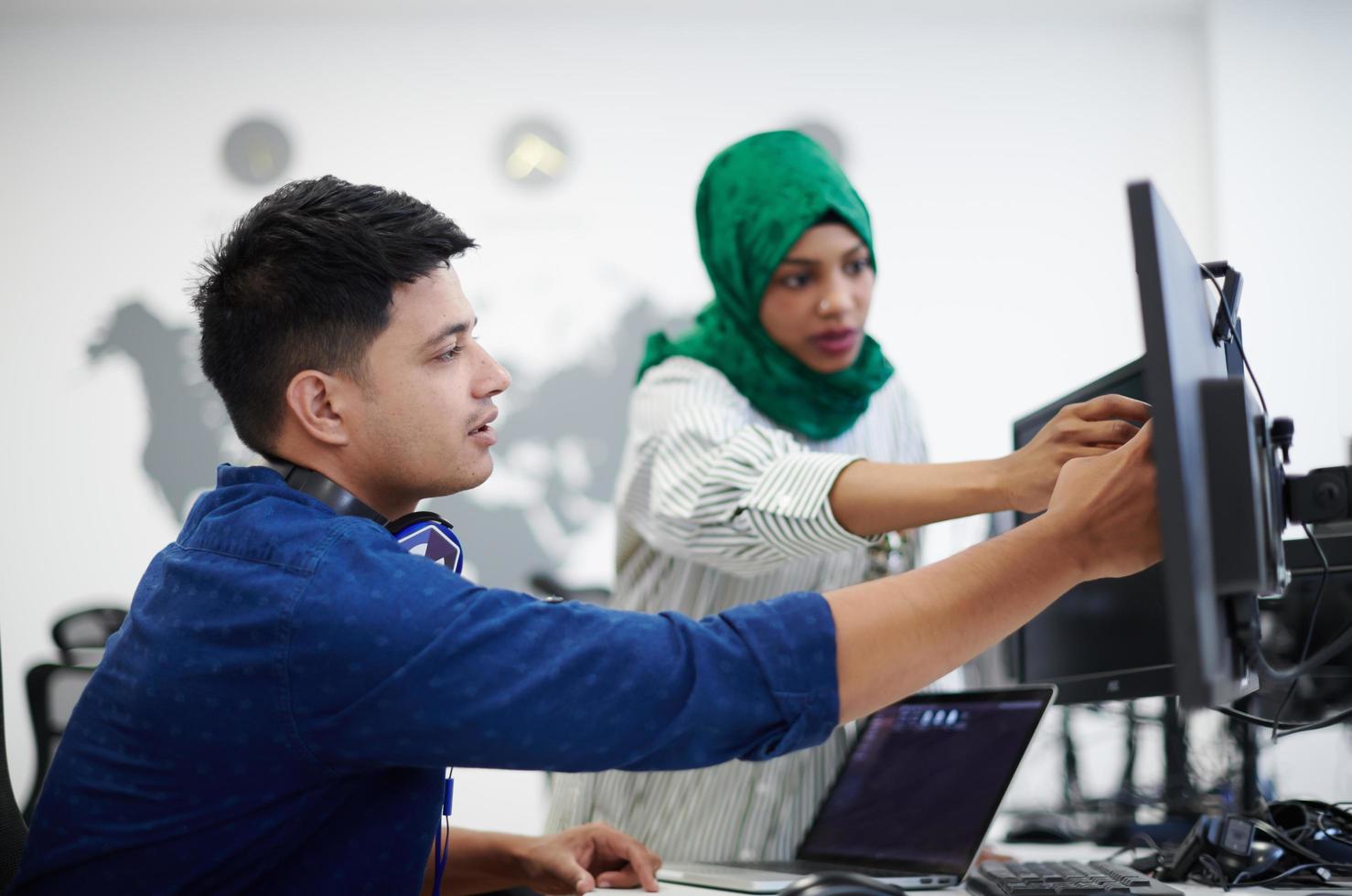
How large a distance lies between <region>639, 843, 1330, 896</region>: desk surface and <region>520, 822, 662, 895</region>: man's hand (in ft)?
0.11

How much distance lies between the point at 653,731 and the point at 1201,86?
525cm

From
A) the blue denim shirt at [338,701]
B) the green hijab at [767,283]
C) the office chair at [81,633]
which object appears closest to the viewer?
the blue denim shirt at [338,701]

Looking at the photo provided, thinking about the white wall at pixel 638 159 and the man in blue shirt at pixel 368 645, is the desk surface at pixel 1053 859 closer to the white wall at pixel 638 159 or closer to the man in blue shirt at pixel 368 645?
the man in blue shirt at pixel 368 645

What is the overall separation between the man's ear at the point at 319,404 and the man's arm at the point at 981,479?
1.63 feet

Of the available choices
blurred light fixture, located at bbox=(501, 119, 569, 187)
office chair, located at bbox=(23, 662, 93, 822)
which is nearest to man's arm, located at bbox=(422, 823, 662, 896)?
office chair, located at bbox=(23, 662, 93, 822)

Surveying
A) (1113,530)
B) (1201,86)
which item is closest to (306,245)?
(1113,530)

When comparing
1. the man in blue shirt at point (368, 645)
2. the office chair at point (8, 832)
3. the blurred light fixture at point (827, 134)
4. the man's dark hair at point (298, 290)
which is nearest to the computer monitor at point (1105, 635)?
the man in blue shirt at point (368, 645)

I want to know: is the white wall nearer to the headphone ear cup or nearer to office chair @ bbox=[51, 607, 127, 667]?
office chair @ bbox=[51, 607, 127, 667]

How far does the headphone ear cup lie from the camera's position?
954 millimetres

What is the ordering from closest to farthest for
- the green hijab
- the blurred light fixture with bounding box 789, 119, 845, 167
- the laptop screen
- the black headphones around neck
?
the black headphones around neck < the laptop screen < the green hijab < the blurred light fixture with bounding box 789, 119, 845, 167

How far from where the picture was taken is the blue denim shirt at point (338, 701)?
2.46ft

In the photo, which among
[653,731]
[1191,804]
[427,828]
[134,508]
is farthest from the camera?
[134,508]

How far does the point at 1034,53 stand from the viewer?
17.0 feet

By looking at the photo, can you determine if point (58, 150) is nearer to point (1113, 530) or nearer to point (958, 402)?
point (958, 402)
